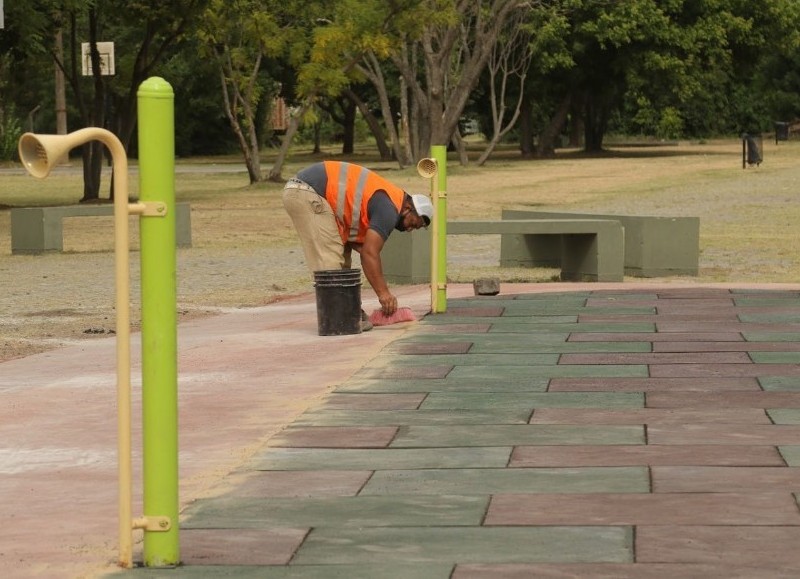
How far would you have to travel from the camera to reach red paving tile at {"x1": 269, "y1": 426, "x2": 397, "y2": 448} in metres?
6.96

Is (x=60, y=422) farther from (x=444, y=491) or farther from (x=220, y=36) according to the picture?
(x=220, y=36)

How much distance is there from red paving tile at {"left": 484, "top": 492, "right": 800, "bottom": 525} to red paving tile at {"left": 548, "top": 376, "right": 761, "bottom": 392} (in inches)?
99.3

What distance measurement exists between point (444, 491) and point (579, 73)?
5368 centimetres

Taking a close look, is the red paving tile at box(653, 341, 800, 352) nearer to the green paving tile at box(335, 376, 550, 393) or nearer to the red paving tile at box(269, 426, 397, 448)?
the green paving tile at box(335, 376, 550, 393)

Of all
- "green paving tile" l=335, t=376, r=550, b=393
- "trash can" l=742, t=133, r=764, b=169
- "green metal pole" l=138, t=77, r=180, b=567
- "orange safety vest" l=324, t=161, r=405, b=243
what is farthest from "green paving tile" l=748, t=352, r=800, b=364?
"trash can" l=742, t=133, r=764, b=169

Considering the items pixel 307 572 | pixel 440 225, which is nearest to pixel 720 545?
pixel 307 572

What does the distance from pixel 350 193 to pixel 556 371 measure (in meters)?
2.86

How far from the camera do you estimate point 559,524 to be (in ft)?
17.7

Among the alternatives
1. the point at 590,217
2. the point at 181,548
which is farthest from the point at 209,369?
the point at 590,217

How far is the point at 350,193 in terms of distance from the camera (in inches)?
451

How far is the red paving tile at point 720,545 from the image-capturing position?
489 cm

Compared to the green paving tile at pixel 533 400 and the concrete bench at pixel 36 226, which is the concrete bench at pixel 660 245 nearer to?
the concrete bench at pixel 36 226

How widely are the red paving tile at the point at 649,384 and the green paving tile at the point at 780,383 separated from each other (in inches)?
1.7

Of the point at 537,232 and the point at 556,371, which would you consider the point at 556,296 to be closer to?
the point at 537,232
